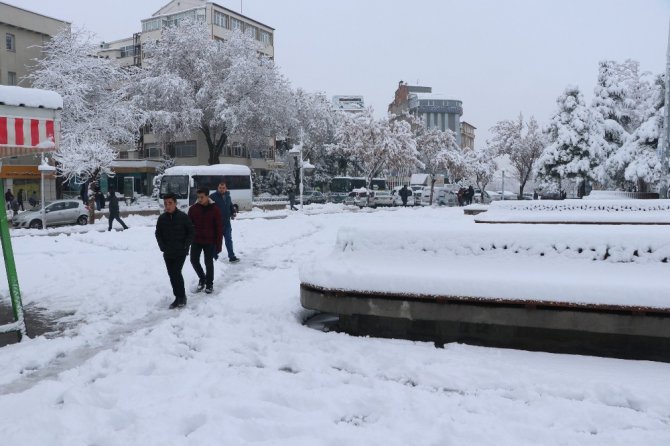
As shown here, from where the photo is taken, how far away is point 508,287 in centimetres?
577

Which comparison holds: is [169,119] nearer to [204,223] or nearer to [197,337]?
[204,223]

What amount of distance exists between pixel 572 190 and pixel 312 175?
37249 mm

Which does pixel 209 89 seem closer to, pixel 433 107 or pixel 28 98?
pixel 28 98

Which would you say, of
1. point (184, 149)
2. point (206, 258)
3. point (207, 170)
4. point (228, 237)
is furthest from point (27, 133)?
point (184, 149)

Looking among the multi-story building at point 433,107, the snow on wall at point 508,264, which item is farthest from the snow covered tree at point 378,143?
the multi-story building at point 433,107

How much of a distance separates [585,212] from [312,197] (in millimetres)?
33082

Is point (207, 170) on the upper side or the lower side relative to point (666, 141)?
lower

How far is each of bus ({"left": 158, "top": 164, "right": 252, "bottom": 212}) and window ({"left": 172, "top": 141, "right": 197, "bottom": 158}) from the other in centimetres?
2198

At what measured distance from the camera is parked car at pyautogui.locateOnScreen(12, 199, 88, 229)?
24828mm

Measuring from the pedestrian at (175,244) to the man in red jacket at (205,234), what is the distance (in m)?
0.80

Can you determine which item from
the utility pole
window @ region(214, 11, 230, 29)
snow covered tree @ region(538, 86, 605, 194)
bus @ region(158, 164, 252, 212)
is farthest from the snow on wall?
window @ region(214, 11, 230, 29)

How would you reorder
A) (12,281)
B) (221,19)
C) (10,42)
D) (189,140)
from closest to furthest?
(12,281), (10,42), (189,140), (221,19)

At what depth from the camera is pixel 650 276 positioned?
557 centimetres

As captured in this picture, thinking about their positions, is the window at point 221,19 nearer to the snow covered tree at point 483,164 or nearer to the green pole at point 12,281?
the snow covered tree at point 483,164
